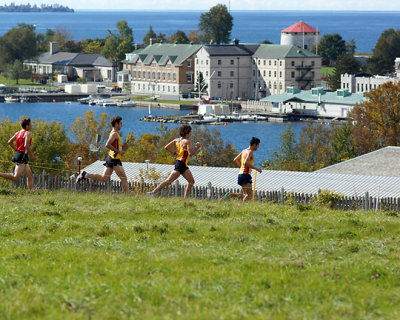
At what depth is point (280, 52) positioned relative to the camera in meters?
137

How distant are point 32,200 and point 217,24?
575 feet

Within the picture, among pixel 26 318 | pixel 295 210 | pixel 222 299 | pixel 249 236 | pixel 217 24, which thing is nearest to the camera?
pixel 26 318

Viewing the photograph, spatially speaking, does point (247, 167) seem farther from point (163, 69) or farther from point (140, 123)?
point (163, 69)

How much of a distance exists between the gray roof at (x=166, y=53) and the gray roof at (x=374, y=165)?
10278 cm

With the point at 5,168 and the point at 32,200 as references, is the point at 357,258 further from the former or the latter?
the point at 5,168

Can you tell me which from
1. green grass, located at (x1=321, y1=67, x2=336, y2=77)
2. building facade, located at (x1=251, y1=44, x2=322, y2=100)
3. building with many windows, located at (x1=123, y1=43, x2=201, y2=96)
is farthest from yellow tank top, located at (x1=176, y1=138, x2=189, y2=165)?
green grass, located at (x1=321, y1=67, x2=336, y2=77)

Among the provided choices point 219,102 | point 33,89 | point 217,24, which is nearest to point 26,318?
point 219,102

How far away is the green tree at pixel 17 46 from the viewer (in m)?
172

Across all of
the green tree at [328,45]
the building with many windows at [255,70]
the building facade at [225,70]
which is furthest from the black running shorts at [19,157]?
the green tree at [328,45]

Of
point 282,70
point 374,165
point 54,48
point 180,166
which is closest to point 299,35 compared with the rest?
point 282,70

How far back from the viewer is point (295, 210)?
1476cm

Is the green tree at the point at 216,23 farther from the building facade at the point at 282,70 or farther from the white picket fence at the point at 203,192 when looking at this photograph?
the white picket fence at the point at 203,192

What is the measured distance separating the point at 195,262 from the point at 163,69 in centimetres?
13387

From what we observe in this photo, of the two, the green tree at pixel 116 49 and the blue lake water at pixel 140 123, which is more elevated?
the green tree at pixel 116 49
